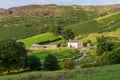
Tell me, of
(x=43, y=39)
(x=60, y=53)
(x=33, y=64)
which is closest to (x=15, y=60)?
(x=33, y=64)

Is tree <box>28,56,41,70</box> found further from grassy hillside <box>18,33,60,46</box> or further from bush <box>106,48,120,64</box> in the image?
grassy hillside <box>18,33,60,46</box>

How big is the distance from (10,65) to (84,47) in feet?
261

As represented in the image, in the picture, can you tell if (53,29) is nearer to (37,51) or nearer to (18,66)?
(37,51)

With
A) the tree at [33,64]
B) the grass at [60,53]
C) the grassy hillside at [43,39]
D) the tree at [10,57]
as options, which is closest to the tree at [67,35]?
the grassy hillside at [43,39]

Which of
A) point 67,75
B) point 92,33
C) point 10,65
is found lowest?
point 92,33

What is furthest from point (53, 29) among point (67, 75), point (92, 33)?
point (67, 75)

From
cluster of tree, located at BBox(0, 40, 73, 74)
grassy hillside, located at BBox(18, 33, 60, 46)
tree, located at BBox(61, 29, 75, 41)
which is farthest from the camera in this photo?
grassy hillside, located at BBox(18, 33, 60, 46)

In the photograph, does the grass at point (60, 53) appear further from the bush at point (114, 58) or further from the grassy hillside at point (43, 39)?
the bush at point (114, 58)

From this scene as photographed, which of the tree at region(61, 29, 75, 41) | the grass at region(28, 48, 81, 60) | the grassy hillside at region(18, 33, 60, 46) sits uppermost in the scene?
the grass at region(28, 48, 81, 60)

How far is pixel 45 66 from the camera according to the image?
2803 inches

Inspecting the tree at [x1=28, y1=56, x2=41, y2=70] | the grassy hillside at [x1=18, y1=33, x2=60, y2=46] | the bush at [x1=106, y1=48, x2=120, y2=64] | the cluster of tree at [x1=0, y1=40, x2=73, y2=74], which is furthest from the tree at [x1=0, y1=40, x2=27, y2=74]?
the grassy hillside at [x1=18, y1=33, x2=60, y2=46]

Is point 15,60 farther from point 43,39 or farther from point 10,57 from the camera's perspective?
point 43,39

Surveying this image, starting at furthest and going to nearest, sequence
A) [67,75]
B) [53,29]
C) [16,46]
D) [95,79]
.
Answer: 1. [53,29]
2. [16,46]
3. [67,75]
4. [95,79]

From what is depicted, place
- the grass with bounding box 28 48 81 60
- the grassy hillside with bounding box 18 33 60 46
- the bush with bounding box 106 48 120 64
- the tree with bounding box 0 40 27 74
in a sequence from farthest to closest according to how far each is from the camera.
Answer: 1. the grassy hillside with bounding box 18 33 60 46
2. the grass with bounding box 28 48 81 60
3. the tree with bounding box 0 40 27 74
4. the bush with bounding box 106 48 120 64
